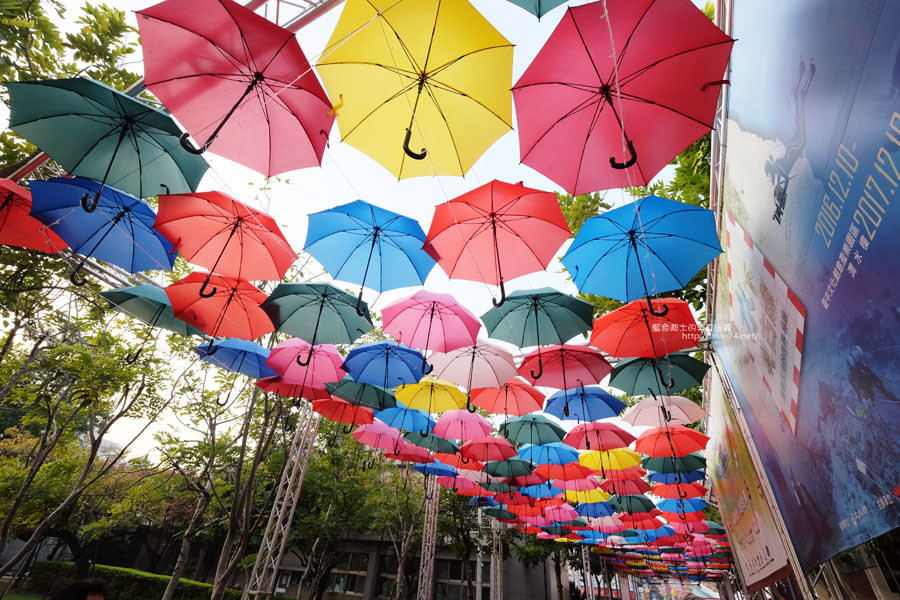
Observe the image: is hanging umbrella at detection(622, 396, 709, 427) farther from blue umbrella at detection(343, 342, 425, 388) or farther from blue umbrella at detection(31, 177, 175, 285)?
blue umbrella at detection(31, 177, 175, 285)

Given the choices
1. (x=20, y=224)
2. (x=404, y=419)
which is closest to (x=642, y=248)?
(x=404, y=419)

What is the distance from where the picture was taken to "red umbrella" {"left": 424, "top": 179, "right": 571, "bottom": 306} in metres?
4.37

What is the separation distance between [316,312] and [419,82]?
12.4 feet

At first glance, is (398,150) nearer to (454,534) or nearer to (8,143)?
(8,143)

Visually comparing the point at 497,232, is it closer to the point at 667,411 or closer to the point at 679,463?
the point at 667,411

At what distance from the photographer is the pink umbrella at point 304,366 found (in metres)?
6.82

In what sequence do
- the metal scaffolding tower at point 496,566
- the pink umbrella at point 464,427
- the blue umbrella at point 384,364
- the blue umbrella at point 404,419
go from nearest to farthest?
the blue umbrella at point 384,364 < the pink umbrella at point 464,427 < the blue umbrella at point 404,419 < the metal scaffolding tower at point 496,566

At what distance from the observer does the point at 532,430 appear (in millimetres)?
9273

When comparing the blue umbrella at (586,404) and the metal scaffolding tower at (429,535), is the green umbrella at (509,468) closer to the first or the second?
the metal scaffolding tower at (429,535)

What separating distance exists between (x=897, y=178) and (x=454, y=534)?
19.7 meters

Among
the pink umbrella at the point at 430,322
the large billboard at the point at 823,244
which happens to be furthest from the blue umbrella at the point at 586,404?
the large billboard at the point at 823,244

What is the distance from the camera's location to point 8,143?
5449mm

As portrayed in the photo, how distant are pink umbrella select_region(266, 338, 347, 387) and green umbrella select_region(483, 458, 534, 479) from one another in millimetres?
5571

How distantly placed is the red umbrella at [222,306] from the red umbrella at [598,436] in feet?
20.9
